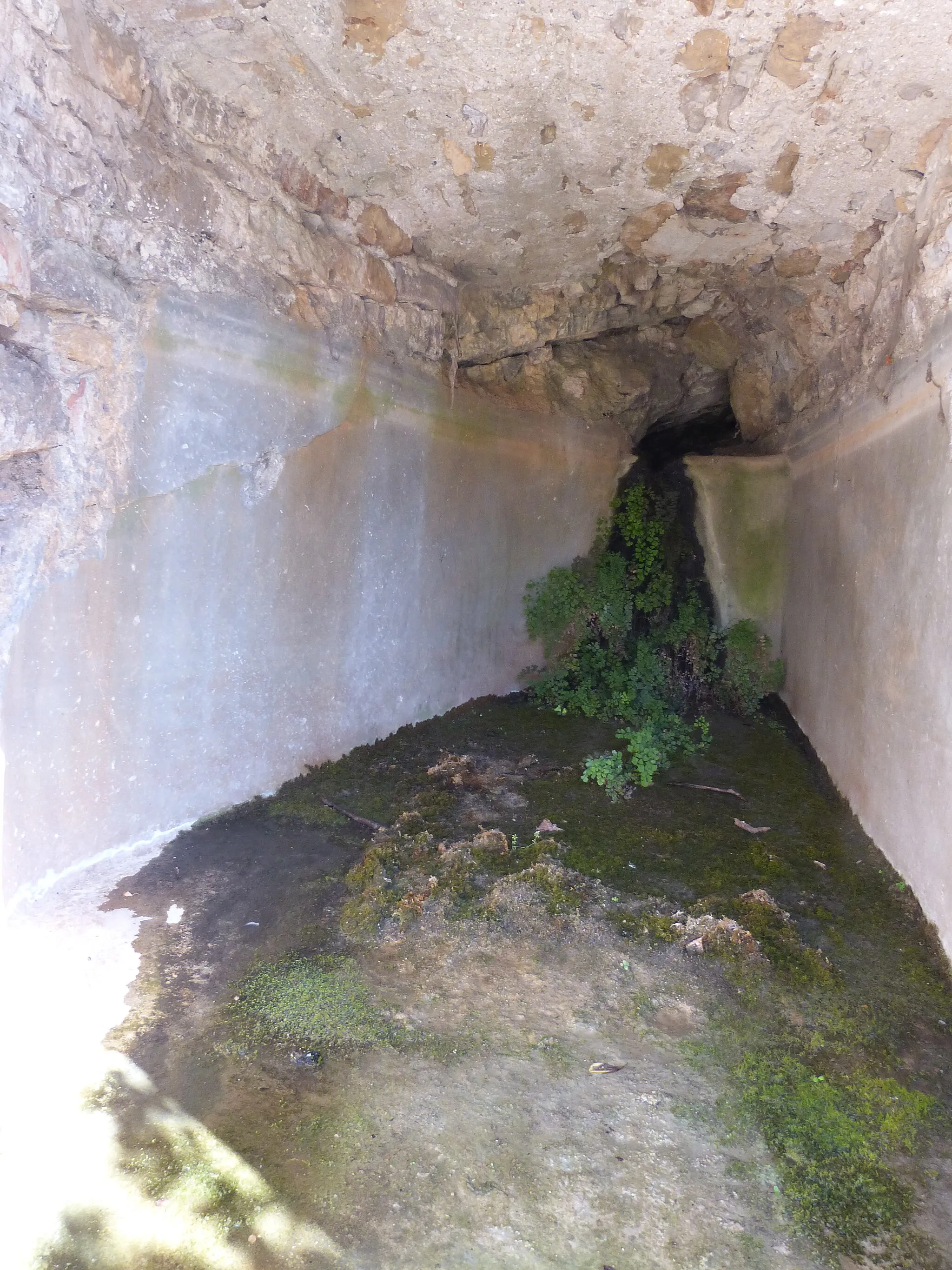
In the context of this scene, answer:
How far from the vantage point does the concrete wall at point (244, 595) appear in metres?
3.03

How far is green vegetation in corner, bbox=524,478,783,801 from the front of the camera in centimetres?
585

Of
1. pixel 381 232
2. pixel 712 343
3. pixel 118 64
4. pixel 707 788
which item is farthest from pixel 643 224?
pixel 707 788

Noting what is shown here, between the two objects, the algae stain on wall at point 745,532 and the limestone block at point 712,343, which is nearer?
the limestone block at point 712,343

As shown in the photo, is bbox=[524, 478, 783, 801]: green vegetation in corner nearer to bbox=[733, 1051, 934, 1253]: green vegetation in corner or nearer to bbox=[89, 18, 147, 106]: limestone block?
bbox=[733, 1051, 934, 1253]: green vegetation in corner

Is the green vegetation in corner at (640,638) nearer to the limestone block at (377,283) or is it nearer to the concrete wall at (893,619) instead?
the concrete wall at (893,619)

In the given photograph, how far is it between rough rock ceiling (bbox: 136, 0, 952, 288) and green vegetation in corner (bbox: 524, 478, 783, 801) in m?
2.68

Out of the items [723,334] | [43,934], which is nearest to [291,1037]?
[43,934]

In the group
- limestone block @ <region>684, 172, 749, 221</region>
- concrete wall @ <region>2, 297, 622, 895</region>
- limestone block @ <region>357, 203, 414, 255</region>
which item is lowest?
concrete wall @ <region>2, 297, 622, 895</region>

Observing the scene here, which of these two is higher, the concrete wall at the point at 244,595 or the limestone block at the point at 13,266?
the limestone block at the point at 13,266

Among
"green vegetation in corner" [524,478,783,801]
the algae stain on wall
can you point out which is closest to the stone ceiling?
the algae stain on wall

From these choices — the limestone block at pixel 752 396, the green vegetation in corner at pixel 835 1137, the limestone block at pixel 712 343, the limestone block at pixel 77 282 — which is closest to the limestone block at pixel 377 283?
the limestone block at pixel 77 282

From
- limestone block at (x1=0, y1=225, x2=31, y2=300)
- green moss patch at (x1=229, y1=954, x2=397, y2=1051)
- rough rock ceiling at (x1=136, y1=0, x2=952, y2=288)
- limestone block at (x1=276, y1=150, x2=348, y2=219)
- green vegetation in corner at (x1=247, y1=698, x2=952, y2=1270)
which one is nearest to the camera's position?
green vegetation in corner at (x1=247, y1=698, x2=952, y2=1270)

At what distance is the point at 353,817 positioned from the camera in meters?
3.92

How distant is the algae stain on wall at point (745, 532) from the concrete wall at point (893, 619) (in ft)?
3.48
